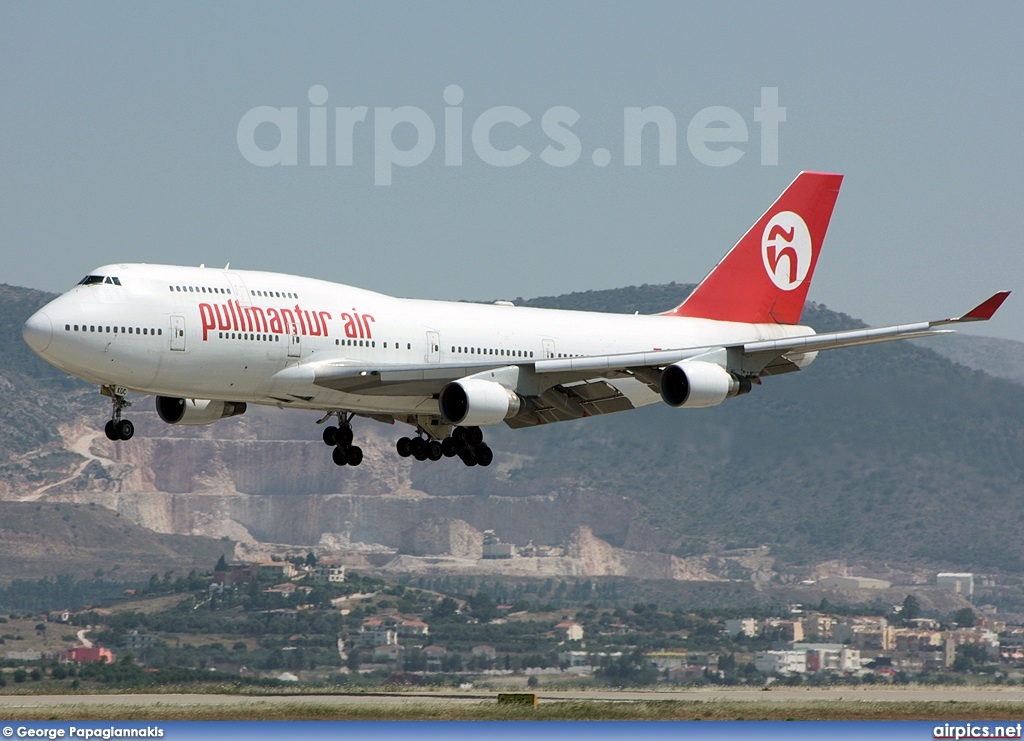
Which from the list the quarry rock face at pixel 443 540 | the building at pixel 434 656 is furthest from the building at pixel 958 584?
the building at pixel 434 656

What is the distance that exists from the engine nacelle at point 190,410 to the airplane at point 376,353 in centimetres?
4

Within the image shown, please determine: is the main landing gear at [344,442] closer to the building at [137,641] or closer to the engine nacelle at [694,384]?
the engine nacelle at [694,384]

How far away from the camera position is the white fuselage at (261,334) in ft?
147

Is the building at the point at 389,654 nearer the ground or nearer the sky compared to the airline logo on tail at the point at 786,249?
nearer the ground

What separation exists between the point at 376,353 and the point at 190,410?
19.9 ft

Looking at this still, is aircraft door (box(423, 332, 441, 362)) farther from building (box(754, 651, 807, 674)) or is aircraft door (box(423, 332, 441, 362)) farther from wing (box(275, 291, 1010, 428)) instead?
building (box(754, 651, 807, 674))

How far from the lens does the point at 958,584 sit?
16075cm

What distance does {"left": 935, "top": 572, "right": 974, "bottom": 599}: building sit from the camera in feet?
524

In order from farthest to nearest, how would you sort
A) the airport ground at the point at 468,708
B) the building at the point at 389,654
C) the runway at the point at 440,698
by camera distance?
the building at the point at 389,654, the runway at the point at 440,698, the airport ground at the point at 468,708

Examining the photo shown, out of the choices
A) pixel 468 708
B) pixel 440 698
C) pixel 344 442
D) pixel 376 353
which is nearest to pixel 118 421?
pixel 376 353

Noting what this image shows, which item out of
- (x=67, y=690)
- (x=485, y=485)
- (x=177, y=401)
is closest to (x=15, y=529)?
(x=485, y=485)

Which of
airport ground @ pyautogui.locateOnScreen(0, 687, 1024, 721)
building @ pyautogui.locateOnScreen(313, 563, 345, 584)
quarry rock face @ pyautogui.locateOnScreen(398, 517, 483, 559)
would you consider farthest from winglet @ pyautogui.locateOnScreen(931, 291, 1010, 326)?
quarry rock face @ pyautogui.locateOnScreen(398, 517, 483, 559)

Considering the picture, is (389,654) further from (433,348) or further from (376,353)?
(376,353)

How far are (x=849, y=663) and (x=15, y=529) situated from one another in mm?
114191
